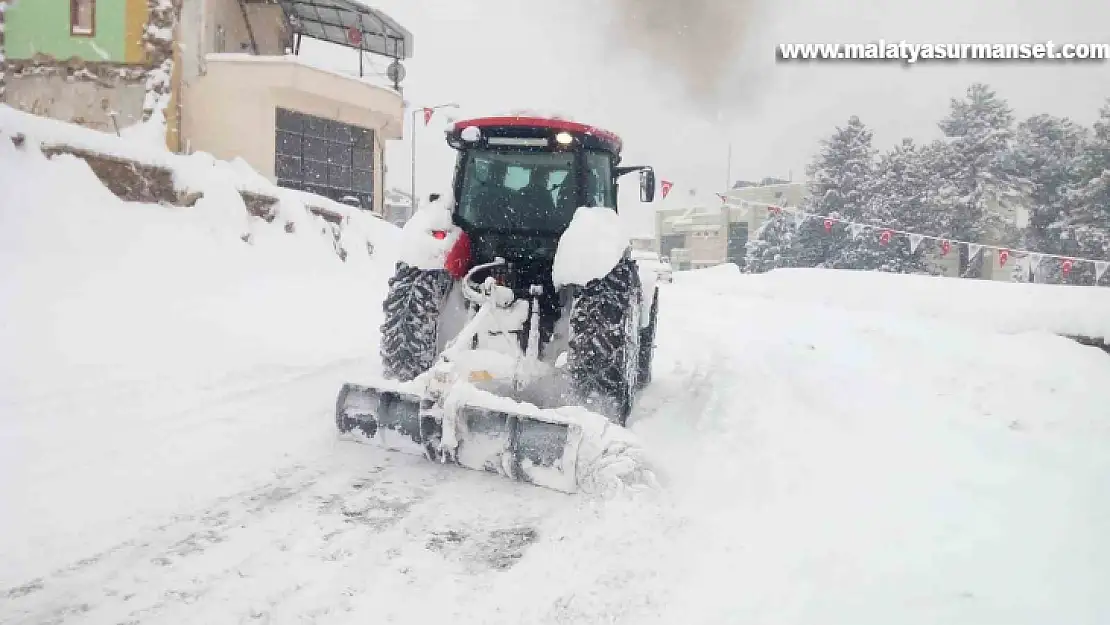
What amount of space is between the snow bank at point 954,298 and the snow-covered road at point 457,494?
270 centimetres

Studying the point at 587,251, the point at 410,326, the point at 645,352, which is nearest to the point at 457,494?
the point at 410,326

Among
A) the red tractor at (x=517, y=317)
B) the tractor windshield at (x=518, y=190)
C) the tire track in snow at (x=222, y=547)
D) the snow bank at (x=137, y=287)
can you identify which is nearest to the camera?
the tire track in snow at (x=222, y=547)

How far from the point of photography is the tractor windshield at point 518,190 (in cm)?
495

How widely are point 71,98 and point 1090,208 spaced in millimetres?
34311

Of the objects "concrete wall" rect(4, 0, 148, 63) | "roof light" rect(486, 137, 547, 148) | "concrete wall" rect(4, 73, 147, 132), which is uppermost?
"concrete wall" rect(4, 0, 148, 63)

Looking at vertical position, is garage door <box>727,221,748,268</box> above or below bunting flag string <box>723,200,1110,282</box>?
above

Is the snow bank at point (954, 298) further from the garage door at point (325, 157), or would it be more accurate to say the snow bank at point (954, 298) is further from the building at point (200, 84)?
the building at point (200, 84)

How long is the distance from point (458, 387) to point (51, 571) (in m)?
1.84

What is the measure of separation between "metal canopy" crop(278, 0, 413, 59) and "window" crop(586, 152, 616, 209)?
1515cm

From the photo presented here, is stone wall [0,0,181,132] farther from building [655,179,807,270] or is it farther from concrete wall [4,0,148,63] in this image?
building [655,179,807,270]

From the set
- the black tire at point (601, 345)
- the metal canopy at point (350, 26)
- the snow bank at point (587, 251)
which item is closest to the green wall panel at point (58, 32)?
the metal canopy at point (350, 26)

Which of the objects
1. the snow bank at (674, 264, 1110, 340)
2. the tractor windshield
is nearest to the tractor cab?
the tractor windshield

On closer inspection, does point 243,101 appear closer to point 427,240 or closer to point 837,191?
point 427,240

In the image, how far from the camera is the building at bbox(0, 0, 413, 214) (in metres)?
15.1
